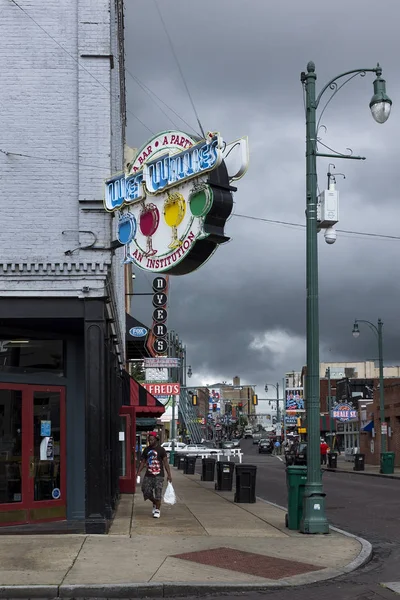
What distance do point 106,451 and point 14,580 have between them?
5.22 meters

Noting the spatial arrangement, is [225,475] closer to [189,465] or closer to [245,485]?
[245,485]

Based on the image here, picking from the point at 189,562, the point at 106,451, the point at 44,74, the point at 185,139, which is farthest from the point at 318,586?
the point at 44,74

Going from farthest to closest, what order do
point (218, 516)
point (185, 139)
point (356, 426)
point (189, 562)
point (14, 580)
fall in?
1. point (356, 426)
2. point (218, 516)
3. point (185, 139)
4. point (189, 562)
5. point (14, 580)

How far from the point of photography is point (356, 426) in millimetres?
72062

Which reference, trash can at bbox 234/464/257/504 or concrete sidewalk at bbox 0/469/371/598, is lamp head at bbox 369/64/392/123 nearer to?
concrete sidewalk at bbox 0/469/371/598

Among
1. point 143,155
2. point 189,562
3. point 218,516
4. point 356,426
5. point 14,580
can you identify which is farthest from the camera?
point 356,426

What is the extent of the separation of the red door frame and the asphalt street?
13.6 ft

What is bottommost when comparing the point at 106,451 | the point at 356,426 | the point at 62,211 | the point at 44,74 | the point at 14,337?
the point at 356,426

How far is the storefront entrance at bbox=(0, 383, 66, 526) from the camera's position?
1483 cm

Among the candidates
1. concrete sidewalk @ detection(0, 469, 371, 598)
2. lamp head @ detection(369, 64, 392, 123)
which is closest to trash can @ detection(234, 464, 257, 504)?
concrete sidewalk @ detection(0, 469, 371, 598)

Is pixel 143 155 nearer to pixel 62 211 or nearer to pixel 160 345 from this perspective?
pixel 62 211

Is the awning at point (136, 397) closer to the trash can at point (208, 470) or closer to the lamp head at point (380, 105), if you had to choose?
the trash can at point (208, 470)

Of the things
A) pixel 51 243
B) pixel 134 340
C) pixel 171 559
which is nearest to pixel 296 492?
pixel 171 559

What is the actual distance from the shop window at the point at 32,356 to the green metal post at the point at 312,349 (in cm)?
484
